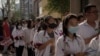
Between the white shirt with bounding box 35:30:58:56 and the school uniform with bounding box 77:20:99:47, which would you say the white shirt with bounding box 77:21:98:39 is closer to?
the school uniform with bounding box 77:20:99:47

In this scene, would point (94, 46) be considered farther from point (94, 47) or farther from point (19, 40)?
point (19, 40)

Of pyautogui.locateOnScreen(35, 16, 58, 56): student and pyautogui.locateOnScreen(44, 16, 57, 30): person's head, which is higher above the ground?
pyautogui.locateOnScreen(44, 16, 57, 30): person's head

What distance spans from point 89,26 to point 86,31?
103mm

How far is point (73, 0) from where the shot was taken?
65.8 ft

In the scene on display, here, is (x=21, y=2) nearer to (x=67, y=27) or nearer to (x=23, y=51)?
(x=23, y=51)

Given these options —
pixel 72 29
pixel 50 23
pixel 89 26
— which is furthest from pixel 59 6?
pixel 72 29

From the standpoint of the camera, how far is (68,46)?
22.1 feet

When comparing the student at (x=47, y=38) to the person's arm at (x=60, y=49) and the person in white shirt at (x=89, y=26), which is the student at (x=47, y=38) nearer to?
the person in white shirt at (x=89, y=26)

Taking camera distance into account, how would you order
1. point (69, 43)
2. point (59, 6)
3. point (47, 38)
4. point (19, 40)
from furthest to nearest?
point (59, 6), point (19, 40), point (47, 38), point (69, 43)

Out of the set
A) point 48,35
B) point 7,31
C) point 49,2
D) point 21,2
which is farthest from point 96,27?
point 21,2

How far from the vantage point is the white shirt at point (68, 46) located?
22.0 ft

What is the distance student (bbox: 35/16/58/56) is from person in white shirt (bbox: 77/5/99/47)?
1.37m

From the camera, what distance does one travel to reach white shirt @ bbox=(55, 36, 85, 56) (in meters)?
6.71

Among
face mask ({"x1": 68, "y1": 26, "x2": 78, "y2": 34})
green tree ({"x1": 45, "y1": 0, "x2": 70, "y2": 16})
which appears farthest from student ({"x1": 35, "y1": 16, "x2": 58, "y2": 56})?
green tree ({"x1": 45, "y1": 0, "x2": 70, "y2": 16})
